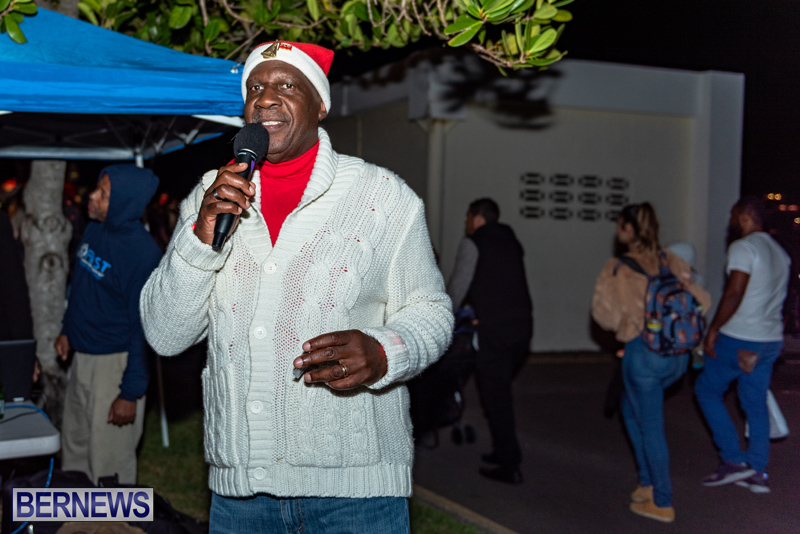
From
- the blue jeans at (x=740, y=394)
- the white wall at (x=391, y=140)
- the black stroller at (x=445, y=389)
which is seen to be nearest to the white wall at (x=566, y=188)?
the white wall at (x=391, y=140)

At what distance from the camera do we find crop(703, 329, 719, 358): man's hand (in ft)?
19.8

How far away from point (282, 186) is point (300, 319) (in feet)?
1.39

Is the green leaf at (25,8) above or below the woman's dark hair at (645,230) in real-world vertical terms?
above

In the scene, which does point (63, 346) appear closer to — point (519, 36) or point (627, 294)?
point (519, 36)

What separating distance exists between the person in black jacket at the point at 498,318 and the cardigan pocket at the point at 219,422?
175 inches

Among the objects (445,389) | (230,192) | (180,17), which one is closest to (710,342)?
(445,389)

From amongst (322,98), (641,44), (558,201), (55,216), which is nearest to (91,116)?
(55,216)

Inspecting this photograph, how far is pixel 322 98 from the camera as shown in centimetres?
235

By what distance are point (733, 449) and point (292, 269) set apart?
17.2ft

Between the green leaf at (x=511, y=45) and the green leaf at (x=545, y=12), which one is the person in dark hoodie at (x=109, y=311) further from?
the green leaf at (x=545, y=12)

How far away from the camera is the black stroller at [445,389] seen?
7.23 meters

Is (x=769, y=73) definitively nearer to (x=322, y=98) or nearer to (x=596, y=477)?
(x=322, y=98)

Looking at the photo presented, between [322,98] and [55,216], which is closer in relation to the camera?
[322,98]

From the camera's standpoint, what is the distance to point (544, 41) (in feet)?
12.1
